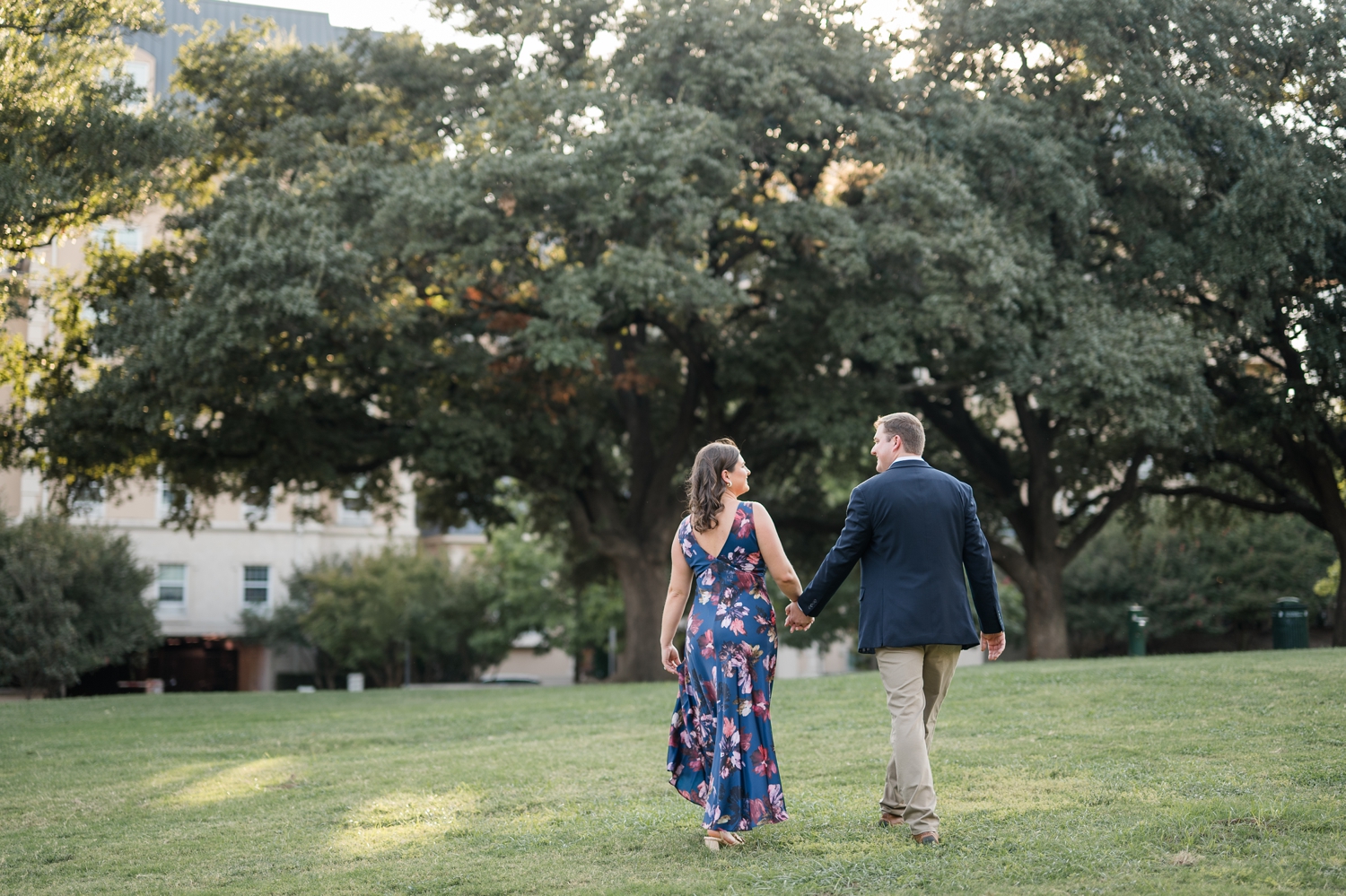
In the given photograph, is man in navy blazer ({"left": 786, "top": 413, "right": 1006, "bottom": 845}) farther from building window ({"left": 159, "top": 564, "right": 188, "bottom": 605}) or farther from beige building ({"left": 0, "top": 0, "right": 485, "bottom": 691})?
building window ({"left": 159, "top": 564, "right": 188, "bottom": 605})

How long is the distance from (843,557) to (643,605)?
18.9 metres

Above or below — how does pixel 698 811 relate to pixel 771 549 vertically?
below

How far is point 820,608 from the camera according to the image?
616 cm

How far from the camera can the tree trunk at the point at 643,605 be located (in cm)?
2466

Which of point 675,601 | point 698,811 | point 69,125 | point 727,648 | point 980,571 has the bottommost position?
point 698,811

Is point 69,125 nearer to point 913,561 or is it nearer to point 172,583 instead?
point 913,561

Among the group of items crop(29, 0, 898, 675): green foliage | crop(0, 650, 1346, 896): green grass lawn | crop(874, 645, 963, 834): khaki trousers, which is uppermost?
crop(29, 0, 898, 675): green foliage

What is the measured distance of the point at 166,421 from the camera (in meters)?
19.5

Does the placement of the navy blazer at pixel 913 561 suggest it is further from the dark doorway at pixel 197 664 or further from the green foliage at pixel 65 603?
the dark doorway at pixel 197 664

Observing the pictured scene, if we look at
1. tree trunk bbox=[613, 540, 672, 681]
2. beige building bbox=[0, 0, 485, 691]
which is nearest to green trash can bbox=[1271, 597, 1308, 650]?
tree trunk bbox=[613, 540, 672, 681]

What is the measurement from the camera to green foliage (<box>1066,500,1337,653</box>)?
3716cm

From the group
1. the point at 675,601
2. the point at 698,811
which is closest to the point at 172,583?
the point at 698,811

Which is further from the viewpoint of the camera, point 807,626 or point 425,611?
point 425,611

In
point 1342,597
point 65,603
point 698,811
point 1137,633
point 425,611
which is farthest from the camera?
point 425,611
